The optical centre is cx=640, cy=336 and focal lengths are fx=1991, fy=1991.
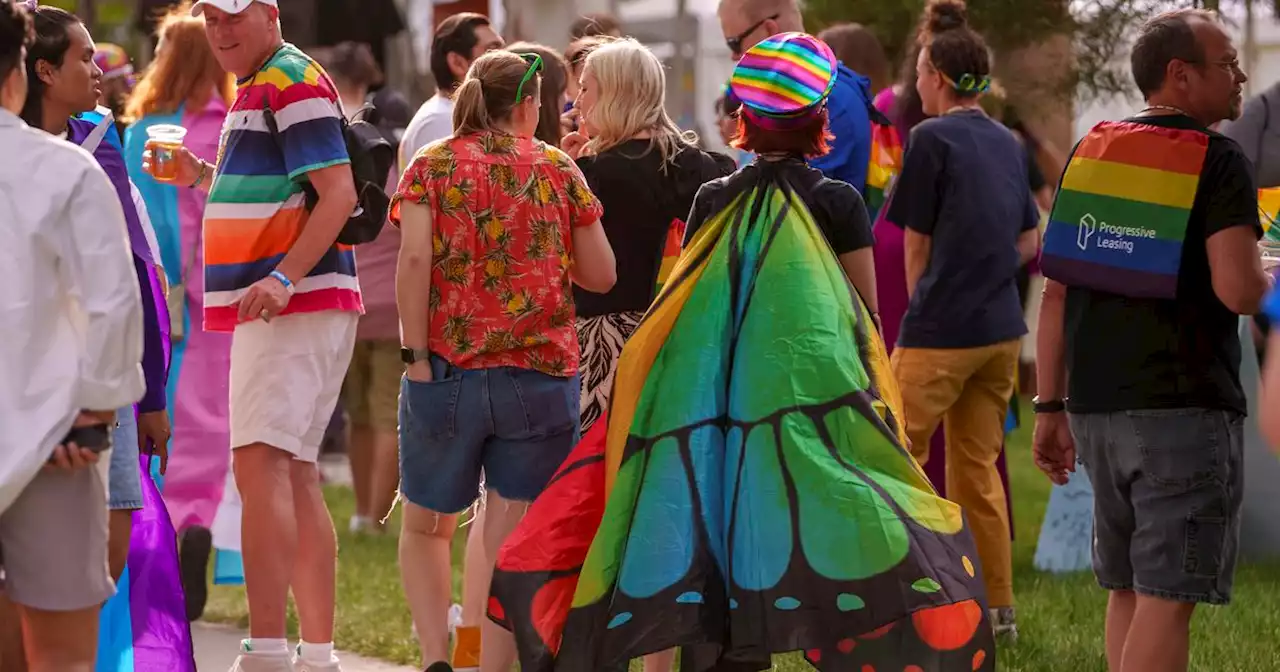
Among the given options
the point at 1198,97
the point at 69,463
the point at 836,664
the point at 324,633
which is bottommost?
the point at 324,633

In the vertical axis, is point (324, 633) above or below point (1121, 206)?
below

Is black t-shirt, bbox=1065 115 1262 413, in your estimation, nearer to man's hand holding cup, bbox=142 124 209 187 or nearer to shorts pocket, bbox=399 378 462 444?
shorts pocket, bbox=399 378 462 444

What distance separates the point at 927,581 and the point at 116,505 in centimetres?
196

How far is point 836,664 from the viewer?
463 cm

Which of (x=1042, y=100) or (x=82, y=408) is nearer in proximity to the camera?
(x=82, y=408)

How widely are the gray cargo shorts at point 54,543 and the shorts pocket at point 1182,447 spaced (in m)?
2.42

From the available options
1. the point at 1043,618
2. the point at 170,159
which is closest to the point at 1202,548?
the point at 1043,618

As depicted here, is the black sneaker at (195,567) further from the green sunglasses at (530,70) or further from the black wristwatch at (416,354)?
the green sunglasses at (530,70)

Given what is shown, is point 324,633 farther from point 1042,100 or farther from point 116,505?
point 1042,100

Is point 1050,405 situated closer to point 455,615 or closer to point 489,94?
point 489,94

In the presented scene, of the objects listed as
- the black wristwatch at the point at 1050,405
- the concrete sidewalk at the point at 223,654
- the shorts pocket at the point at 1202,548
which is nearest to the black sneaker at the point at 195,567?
the concrete sidewalk at the point at 223,654

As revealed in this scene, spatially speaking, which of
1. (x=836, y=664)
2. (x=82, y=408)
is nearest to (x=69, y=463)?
(x=82, y=408)

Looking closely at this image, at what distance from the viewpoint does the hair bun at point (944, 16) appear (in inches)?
274

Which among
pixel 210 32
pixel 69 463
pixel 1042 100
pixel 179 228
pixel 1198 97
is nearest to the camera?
pixel 69 463
